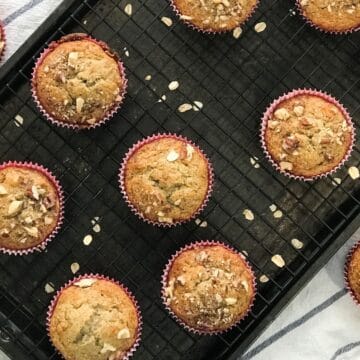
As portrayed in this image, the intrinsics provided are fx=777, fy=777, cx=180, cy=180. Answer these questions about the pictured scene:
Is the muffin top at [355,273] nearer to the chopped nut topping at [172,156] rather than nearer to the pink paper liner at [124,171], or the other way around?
the pink paper liner at [124,171]

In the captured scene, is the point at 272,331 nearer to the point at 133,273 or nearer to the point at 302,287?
the point at 302,287

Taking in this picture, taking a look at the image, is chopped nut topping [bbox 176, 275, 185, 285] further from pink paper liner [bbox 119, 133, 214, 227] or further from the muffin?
the muffin

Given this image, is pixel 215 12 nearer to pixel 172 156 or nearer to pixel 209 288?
pixel 172 156

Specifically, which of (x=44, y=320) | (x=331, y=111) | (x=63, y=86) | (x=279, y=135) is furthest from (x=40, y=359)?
(x=331, y=111)

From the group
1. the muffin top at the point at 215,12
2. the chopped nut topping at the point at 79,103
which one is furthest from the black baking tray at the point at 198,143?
the chopped nut topping at the point at 79,103

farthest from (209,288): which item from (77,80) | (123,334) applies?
(77,80)

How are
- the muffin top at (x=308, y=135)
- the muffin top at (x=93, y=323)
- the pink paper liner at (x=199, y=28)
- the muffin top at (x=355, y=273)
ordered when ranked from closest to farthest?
the muffin top at (x=93, y=323) < the muffin top at (x=308, y=135) < the pink paper liner at (x=199, y=28) < the muffin top at (x=355, y=273)

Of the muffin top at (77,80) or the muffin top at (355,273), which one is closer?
the muffin top at (77,80)
